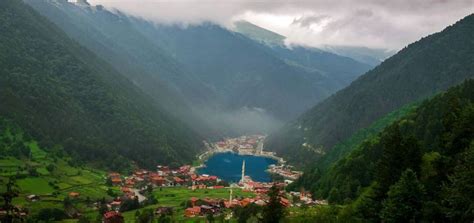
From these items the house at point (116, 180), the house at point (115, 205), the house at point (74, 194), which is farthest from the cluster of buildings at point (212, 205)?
the house at point (116, 180)

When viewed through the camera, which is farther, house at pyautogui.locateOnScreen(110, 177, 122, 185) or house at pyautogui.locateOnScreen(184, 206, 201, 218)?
house at pyautogui.locateOnScreen(110, 177, 122, 185)

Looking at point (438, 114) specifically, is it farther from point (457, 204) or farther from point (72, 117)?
point (72, 117)

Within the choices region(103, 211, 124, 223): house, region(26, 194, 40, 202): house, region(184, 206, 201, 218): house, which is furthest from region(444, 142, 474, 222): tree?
region(26, 194, 40, 202): house

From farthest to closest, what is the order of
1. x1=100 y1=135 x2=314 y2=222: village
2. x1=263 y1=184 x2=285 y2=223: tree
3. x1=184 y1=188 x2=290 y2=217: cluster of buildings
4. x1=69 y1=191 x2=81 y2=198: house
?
x1=69 y1=191 x2=81 y2=198: house < x1=100 y1=135 x2=314 y2=222: village < x1=184 y1=188 x2=290 y2=217: cluster of buildings < x1=263 y1=184 x2=285 y2=223: tree

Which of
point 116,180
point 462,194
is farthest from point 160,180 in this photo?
point 462,194

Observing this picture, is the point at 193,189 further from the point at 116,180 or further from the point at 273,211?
the point at 273,211

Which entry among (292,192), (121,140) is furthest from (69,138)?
(292,192)

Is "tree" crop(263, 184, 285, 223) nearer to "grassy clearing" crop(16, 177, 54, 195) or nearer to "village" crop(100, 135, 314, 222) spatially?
"village" crop(100, 135, 314, 222)
